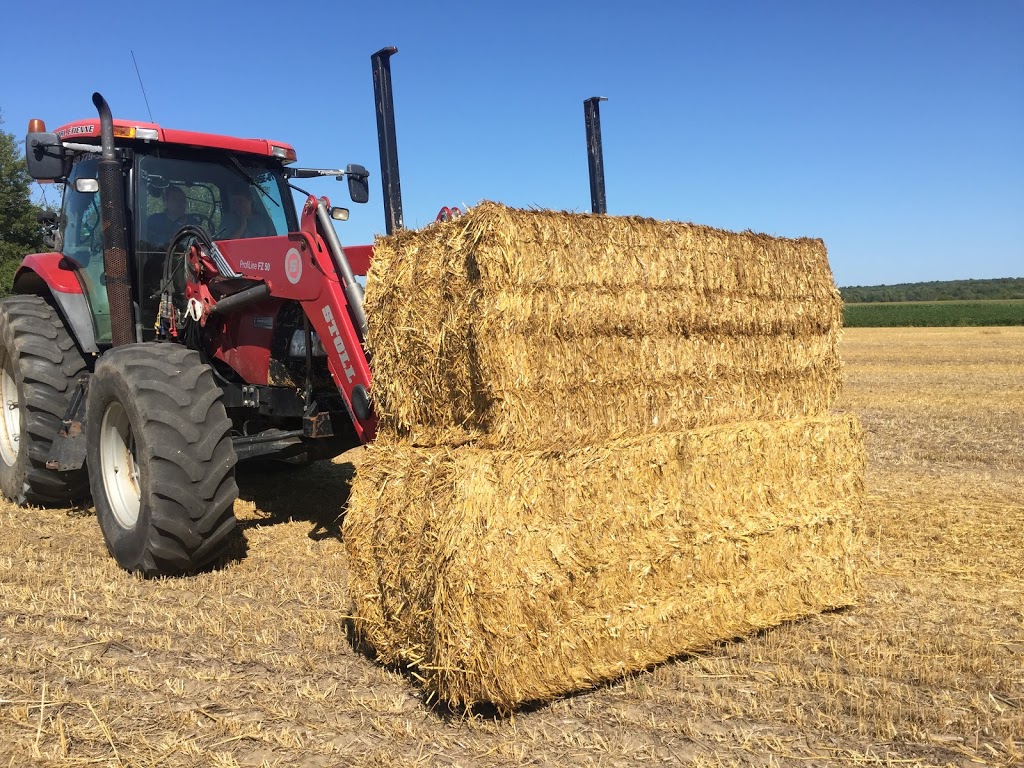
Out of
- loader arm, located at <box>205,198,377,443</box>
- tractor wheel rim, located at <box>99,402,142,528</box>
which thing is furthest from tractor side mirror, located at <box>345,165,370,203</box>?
tractor wheel rim, located at <box>99,402,142,528</box>

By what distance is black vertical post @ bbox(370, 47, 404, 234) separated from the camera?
6.47m

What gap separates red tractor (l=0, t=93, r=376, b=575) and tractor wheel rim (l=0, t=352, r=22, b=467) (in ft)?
0.05

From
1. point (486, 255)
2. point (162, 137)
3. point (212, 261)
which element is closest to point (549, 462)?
point (486, 255)

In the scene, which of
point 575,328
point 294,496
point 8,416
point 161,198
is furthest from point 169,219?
point 575,328

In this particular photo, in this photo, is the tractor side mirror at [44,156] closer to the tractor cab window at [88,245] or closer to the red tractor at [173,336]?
the red tractor at [173,336]

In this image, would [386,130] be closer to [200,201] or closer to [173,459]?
[200,201]

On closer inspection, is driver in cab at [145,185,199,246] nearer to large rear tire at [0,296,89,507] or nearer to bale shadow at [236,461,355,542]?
large rear tire at [0,296,89,507]

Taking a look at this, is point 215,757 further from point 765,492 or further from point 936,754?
point 765,492

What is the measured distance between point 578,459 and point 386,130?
3.70 m

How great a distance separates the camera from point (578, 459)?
3.77 metres

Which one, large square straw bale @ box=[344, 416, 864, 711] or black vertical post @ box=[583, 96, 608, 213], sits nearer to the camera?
large square straw bale @ box=[344, 416, 864, 711]

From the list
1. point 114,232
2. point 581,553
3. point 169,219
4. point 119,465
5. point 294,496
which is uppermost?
→ point 169,219

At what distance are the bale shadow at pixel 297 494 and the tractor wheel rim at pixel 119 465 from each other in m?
0.95

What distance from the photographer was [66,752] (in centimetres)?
315
